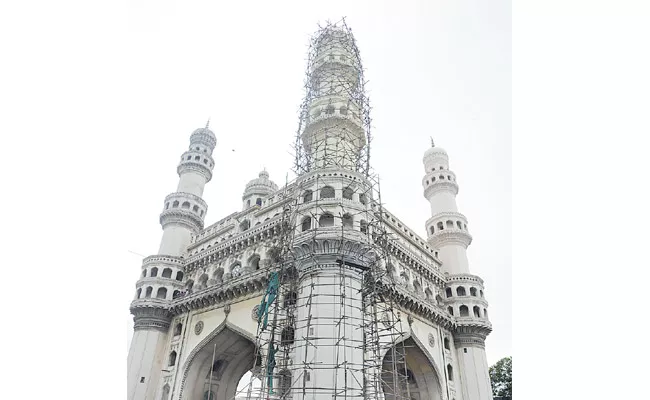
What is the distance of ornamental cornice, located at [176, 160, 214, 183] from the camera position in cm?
3803

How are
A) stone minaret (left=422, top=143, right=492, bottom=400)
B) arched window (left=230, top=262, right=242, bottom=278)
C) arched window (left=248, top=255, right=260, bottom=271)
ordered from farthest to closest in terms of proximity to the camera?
stone minaret (left=422, top=143, right=492, bottom=400)
arched window (left=230, top=262, right=242, bottom=278)
arched window (left=248, top=255, right=260, bottom=271)

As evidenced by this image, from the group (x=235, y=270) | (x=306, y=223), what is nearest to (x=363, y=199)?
(x=306, y=223)

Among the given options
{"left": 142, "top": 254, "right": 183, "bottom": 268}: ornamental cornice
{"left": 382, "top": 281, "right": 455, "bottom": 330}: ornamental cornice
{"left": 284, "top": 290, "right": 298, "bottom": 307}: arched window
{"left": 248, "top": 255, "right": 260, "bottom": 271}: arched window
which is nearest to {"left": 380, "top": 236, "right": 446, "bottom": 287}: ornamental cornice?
{"left": 382, "top": 281, "right": 455, "bottom": 330}: ornamental cornice

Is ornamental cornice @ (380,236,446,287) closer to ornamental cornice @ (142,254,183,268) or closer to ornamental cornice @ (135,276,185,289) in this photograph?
ornamental cornice @ (135,276,185,289)

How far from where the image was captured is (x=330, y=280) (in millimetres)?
20875

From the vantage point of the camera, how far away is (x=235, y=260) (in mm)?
28266

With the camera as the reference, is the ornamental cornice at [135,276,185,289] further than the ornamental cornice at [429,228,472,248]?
No

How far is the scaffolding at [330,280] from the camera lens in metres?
19.2

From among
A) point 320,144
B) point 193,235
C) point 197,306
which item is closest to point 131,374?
point 197,306

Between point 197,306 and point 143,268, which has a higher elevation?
point 143,268

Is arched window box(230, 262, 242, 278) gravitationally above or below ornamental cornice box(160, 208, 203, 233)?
below

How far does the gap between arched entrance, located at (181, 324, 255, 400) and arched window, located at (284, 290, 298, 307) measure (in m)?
4.49

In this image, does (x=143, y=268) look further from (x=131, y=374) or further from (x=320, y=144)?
(x=320, y=144)

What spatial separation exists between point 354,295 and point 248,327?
7196mm
